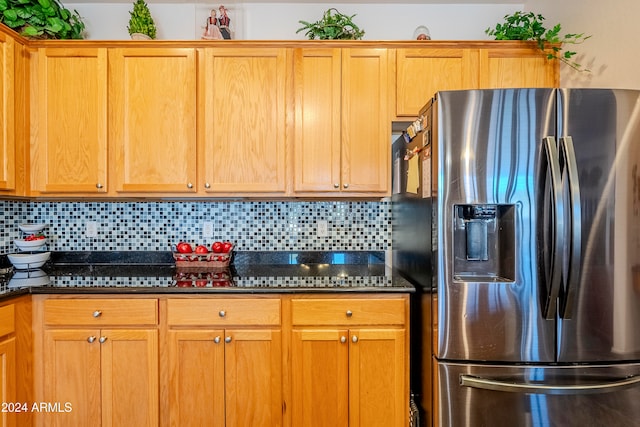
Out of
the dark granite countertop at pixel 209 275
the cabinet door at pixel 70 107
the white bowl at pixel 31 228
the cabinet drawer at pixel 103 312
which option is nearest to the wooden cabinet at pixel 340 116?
the dark granite countertop at pixel 209 275

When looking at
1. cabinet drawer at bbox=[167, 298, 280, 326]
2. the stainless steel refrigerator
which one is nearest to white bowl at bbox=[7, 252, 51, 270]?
cabinet drawer at bbox=[167, 298, 280, 326]

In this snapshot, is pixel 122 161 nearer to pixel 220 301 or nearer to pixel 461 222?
pixel 220 301

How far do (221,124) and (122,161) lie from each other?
23.4 inches

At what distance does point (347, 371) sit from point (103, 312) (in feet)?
3.91

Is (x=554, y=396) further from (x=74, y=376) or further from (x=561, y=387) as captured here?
(x=74, y=376)

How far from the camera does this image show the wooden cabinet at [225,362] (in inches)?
65.5

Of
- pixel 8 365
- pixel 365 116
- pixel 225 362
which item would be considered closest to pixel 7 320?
pixel 8 365

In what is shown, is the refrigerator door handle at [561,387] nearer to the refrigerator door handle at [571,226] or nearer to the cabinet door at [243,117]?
the refrigerator door handle at [571,226]

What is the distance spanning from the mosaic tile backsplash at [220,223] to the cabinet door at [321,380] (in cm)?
76

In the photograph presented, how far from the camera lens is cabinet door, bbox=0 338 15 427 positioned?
1.57 meters

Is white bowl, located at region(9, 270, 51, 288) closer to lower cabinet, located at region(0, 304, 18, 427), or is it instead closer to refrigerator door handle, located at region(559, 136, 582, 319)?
lower cabinet, located at region(0, 304, 18, 427)

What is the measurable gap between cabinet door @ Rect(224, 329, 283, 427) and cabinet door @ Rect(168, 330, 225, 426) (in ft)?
0.13

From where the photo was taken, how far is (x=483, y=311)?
1371 mm

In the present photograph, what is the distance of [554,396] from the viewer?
4.42 ft
